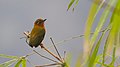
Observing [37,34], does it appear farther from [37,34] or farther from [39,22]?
[39,22]

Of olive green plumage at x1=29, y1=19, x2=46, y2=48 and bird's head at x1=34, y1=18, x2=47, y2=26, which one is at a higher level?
bird's head at x1=34, y1=18, x2=47, y2=26

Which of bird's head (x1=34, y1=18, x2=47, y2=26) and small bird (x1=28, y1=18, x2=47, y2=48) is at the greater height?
bird's head (x1=34, y1=18, x2=47, y2=26)

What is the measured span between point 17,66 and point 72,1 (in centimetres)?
41

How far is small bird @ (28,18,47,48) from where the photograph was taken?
119 cm

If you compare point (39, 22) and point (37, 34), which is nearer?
point (37, 34)

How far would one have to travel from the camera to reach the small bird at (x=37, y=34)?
1186mm

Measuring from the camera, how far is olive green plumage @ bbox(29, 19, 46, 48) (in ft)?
3.89

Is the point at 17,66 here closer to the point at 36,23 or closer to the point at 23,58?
the point at 23,58

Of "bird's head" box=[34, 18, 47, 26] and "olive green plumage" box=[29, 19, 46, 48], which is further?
"bird's head" box=[34, 18, 47, 26]

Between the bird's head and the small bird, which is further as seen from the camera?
the bird's head

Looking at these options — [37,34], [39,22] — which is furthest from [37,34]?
[39,22]

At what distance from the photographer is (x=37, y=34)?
1.30 m

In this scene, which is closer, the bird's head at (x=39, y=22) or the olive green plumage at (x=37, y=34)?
the olive green plumage at (x=37, y=34)

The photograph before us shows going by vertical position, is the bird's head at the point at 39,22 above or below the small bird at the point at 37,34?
above
